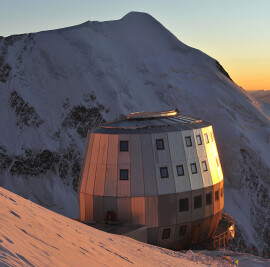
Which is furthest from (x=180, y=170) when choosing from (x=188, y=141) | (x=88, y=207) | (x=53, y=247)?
(x=53, y=247)

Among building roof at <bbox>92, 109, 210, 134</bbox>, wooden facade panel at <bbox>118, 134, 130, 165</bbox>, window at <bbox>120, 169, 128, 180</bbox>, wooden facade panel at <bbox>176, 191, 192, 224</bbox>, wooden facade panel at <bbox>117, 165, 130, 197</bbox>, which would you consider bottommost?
wooden facade panel at <bbox>176, 191, 192, 224</bbox>

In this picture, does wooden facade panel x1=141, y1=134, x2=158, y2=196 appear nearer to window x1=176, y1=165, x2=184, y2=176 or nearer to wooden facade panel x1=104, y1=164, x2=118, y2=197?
window x1=176, y1=165, x2=184, y2=176

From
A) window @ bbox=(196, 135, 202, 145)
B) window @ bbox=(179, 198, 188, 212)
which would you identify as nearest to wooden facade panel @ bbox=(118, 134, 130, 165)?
window @ bbox=(179, 198, 188, 212)

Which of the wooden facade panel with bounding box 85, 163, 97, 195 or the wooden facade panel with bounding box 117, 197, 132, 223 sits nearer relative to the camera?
the wooden facade panel with bounding box 117, 197, 132, 223

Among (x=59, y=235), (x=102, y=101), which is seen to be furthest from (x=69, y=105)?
(x=59, y=235)

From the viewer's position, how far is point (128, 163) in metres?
28.8

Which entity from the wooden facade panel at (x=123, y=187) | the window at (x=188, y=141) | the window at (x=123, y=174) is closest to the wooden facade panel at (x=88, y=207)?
the wooden facade panel at (x=123, y=187)

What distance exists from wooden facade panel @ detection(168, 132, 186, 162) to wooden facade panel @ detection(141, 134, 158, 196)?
3.91 ft

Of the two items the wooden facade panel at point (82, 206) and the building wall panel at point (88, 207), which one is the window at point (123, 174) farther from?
the wooden facade panel at point (82, 206)

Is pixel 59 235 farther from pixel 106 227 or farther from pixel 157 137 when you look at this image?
pixel 157 137

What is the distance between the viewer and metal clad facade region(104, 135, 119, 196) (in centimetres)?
2878

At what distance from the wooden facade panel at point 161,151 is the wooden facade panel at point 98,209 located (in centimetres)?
400

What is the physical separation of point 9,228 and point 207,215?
1925 cm

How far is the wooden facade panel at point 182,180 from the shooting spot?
28828mm
